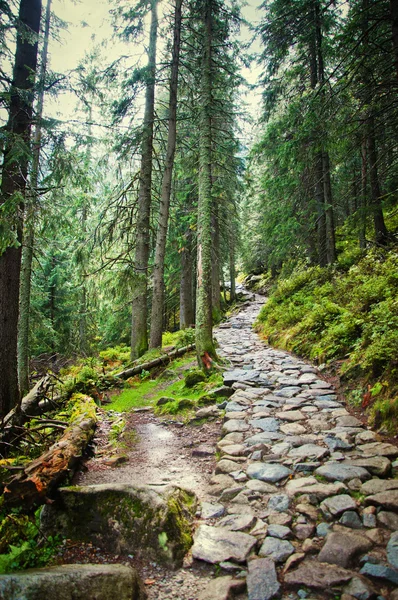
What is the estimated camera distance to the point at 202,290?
841 centimetres

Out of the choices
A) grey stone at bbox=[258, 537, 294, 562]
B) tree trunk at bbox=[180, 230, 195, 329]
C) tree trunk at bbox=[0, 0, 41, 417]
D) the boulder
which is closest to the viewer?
grey stone at bbox=[258, 537, 294, 562]

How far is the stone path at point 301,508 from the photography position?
228cm

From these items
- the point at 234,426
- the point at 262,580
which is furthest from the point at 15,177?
the point at 262,580

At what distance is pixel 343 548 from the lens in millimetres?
2484

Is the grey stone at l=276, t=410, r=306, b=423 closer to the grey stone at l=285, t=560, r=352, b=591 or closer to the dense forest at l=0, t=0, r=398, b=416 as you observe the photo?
the dense forest at l=0, t=0, r=398, b=416

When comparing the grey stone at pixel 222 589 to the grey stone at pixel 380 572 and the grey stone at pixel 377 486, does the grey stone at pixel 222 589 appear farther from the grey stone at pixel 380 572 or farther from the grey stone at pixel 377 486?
the grey stone at pixel 377 486

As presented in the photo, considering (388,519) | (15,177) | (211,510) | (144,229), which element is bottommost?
(211,510)

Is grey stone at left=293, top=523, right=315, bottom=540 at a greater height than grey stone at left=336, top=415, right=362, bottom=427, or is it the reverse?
grey stone at left=336, top=415, right=362, bottom=427

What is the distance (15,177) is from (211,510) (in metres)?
6.57

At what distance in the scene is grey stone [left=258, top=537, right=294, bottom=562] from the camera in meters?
2.53

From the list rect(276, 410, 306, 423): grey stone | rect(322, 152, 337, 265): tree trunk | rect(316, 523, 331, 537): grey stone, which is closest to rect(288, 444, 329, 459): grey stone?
rect(276, 410, 306, 423): grey stone

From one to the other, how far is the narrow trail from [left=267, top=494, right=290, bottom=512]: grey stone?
17mm

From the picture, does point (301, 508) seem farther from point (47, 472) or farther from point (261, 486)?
→ point (47, 472)

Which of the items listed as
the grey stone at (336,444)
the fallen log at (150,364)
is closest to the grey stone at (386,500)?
the grey stone at (336,444)
